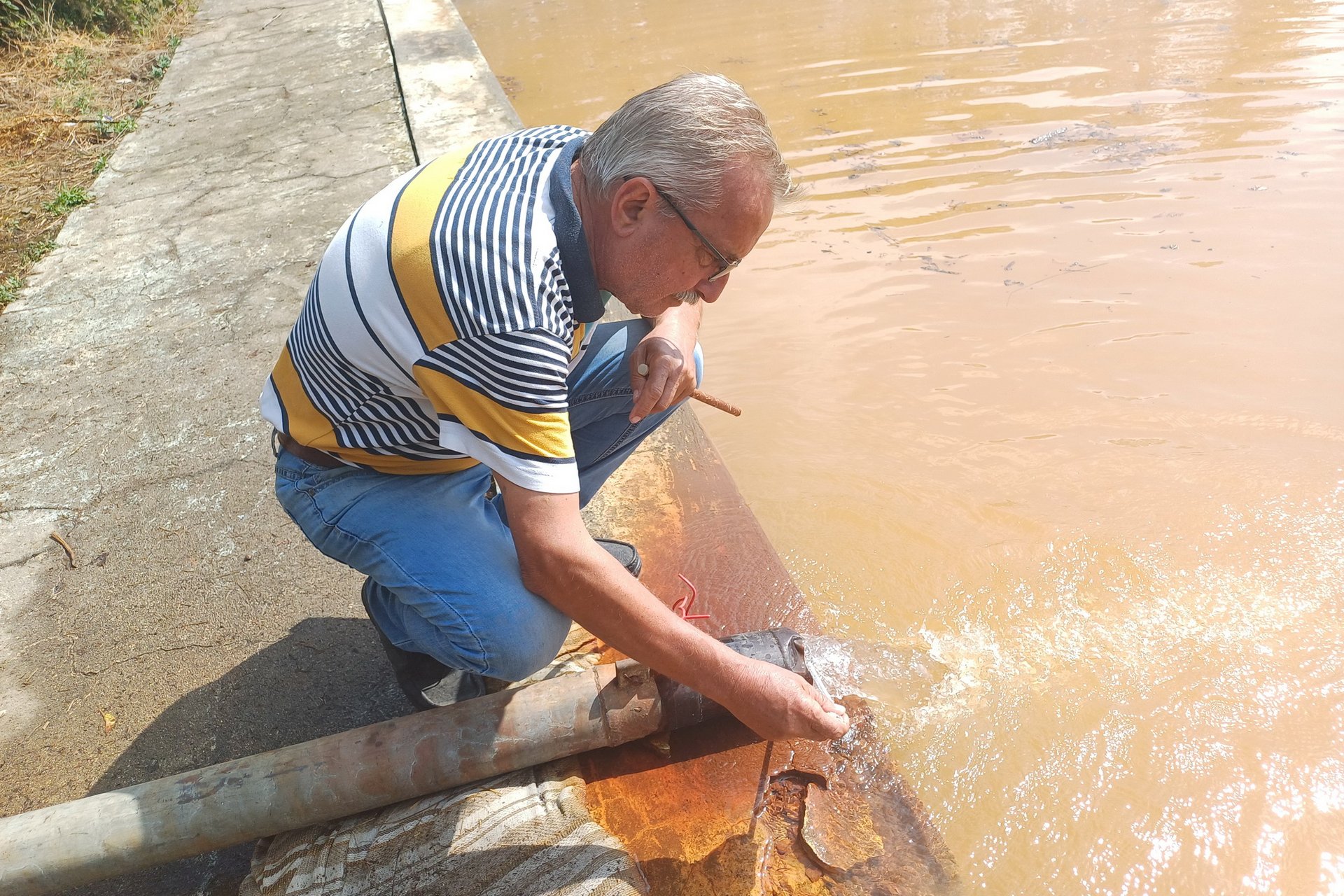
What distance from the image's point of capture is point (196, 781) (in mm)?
1743

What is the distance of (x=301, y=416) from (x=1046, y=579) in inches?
73.9

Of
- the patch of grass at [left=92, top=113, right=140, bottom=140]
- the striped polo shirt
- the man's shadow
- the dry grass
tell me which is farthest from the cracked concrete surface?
the striped polo shirt

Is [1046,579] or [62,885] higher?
[62,885]

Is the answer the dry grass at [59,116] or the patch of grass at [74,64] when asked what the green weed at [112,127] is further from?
the patch of grass at [74,64]

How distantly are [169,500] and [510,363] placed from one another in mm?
1748

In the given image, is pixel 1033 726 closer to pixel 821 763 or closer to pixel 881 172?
pixel 821 763

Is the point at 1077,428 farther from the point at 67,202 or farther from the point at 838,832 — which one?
the point at 67,202

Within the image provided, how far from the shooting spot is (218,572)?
2.46 metres

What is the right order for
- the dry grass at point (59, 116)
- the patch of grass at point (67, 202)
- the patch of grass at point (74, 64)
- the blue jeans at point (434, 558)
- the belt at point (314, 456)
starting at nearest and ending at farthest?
the blue jeans at point (434, 558), the belt at point (314, 456), the dry grass at point (59, 116), the patch of grass at point (67, 202), the patch of grass at point (74, 64)

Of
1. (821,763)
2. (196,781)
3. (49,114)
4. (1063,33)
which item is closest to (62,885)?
(196,781)

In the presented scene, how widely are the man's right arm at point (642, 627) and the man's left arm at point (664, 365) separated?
55 centimetres

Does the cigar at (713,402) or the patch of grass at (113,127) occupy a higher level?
the patch of grass at (113,127)

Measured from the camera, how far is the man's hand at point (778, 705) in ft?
5.14

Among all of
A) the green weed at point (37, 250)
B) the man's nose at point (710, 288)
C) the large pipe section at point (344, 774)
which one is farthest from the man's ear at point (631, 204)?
the green weed at point (37, 250)
